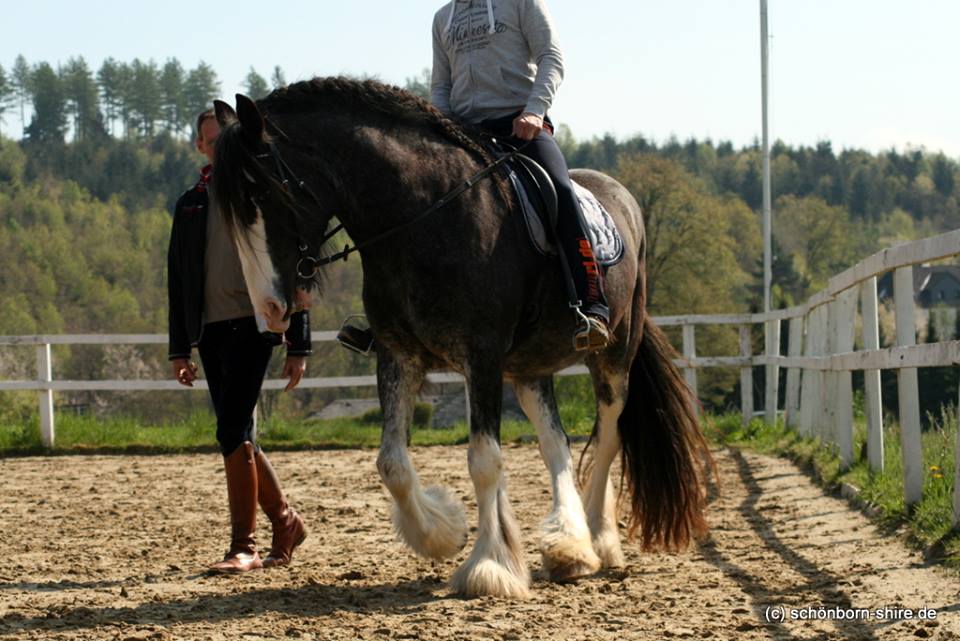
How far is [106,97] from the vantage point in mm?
165000

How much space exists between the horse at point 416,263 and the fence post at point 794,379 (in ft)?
24.9

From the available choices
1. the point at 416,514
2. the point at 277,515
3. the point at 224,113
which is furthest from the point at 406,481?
the point at 224,113

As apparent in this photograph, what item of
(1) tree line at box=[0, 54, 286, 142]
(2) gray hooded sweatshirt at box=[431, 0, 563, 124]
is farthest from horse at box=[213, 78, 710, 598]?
(1) tree line at box=[0, 54, 286, 142]

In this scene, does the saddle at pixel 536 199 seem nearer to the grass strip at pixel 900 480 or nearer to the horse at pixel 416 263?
the horse at pixel 416 263

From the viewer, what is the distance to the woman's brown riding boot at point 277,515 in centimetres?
648

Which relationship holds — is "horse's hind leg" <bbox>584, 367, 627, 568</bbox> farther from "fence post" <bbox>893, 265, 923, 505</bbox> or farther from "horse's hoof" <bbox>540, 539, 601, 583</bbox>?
"fence post" <bbox>893, 265, 923, 505</bbox>

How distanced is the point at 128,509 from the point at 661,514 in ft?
13.8

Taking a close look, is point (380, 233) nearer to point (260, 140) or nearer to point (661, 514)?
point (260, 140)

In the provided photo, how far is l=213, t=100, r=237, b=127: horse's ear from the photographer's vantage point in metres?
5.55

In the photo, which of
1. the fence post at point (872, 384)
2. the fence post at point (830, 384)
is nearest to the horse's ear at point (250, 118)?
the fence post at point (872, 384)

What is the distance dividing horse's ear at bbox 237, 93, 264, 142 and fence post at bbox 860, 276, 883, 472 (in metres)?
4.59

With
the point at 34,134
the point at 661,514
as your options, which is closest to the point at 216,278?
the point at 661,514

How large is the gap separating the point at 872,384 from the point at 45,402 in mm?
10072

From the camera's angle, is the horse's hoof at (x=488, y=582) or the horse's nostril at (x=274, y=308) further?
the horse's hoof at (x=488, y=582)
